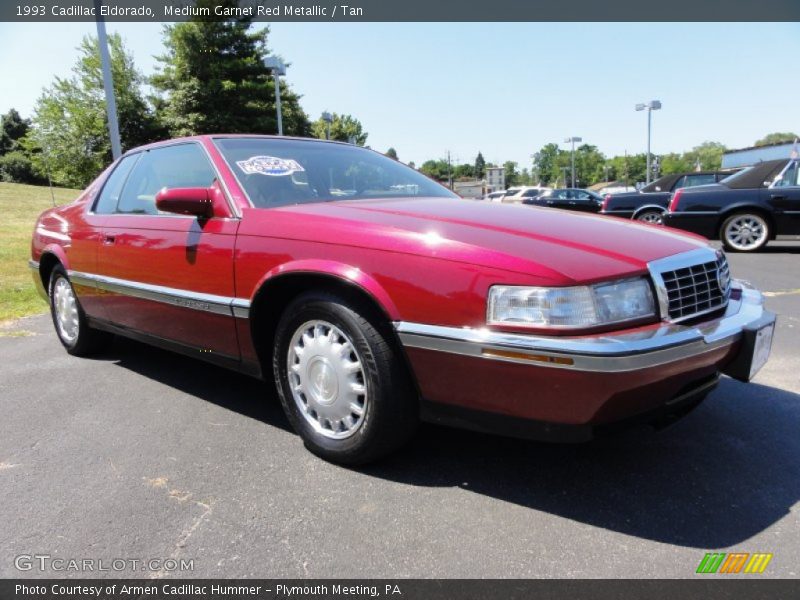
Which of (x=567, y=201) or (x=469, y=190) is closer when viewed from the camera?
(x=469, y=190)

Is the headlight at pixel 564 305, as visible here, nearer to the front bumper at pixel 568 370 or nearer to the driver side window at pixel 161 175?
the front bumper at pixel 568 370

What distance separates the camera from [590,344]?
184 centimetres

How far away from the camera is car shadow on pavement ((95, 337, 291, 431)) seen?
10.6 ft

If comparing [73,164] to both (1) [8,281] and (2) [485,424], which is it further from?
(2) [485,424]

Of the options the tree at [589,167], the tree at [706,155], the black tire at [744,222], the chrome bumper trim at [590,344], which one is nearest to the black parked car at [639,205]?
the black tire at [744,222]

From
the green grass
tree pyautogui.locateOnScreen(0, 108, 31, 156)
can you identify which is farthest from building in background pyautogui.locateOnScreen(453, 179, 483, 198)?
tree pyautogui.locateOnScreen(0, 108, 31, 156)

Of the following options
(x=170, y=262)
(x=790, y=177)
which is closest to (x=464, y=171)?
(x=790, y=177)

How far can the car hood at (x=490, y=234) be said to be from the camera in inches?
78.0

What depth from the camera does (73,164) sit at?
114 feet

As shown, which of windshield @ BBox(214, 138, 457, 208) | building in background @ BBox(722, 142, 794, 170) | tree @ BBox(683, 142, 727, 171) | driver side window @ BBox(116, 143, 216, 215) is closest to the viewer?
windshield @ BBox(214, 138, 457, 208)

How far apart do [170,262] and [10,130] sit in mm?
78903

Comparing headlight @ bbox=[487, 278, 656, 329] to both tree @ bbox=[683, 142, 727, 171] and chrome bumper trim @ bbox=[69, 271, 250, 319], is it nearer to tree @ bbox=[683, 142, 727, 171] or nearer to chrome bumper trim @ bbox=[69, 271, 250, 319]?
chrome bumper trim @ bbox=[69, 271, 250, 319]
